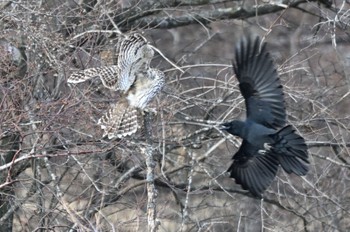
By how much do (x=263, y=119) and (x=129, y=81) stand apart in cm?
101

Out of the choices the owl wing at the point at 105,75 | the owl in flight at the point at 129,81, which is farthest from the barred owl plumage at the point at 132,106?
the owl wing at the point at 105,75

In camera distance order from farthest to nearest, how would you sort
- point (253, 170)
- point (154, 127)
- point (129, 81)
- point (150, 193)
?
1. point (154, 127)
2. point (253, 170)
3. point (129, 81)
4. point (150, 193)

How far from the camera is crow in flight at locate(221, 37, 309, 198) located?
848cm

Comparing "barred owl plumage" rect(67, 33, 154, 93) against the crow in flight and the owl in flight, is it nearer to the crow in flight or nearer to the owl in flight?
the owl in flight

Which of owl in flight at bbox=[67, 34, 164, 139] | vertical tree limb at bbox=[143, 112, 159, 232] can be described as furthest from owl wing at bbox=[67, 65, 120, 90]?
vertical tree limb at bbox=[143, 112, 159, 232]

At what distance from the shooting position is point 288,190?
12.3 m

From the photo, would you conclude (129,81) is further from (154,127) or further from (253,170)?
(154,127)

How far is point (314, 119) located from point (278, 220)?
3.92 feet

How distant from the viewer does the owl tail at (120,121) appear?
28.1 feet

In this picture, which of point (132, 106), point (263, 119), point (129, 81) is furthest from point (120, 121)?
Answer: point (263, 119)

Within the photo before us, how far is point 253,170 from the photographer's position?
9.02 meters

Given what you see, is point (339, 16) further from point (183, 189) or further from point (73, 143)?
point (73, 143)

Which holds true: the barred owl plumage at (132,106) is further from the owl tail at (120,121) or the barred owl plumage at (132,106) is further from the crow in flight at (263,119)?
the crow in flight at (263,119)

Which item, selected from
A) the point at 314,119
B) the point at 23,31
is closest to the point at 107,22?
the point at 23,31
